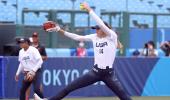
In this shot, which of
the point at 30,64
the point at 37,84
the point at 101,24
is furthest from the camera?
the point at 30,64

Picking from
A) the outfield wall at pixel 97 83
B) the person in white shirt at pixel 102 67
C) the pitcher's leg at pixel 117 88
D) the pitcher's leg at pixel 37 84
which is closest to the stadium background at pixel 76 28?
the outfield wall at pixel 97 83

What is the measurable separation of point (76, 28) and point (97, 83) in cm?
513

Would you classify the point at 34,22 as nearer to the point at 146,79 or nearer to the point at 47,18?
the point at 47,18

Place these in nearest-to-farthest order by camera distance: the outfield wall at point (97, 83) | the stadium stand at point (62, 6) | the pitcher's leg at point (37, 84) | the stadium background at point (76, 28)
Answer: the pitcher's leg at point (37, 84) < the outfield wall at point (97, 83) < the stadium background at point (76, 28) < the stadium stand at point (62, 6)

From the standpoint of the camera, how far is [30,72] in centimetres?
1214

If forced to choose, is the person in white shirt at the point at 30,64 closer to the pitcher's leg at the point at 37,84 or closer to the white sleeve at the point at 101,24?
the pitcher's leg at the point at 37,84

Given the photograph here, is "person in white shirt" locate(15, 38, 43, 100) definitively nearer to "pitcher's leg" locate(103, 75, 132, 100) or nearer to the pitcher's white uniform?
the pitcher's white uniform

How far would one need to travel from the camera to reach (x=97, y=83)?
16484 millimetres

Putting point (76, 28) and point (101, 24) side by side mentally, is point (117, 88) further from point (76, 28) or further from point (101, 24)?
point (76, 28)

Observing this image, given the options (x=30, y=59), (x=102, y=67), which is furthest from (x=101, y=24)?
(x=30, y=59)

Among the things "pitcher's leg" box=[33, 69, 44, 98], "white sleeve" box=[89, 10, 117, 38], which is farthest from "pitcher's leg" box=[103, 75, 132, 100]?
"pitcher's leg" box=[33, 69, 44, 98]

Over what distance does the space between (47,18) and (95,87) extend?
5.60 m

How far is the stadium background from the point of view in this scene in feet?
56.3

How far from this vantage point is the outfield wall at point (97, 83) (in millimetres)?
15320
